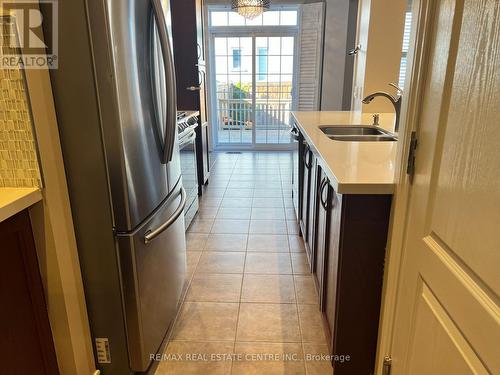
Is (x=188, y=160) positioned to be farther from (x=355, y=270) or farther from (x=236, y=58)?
(x=236, y=58)

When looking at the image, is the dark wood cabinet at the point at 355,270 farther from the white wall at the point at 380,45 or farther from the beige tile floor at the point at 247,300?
the white wall at the point at 380,45

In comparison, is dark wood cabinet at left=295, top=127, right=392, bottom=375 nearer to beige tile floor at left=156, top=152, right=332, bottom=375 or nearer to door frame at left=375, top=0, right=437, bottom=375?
door frame at left=375, top=0, right=437, bottom=375

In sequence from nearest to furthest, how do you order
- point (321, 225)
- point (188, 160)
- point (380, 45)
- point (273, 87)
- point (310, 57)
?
point (321, 225) < point (188, 160) < point (380, 45) < point (310, 57) < point (273, 87)

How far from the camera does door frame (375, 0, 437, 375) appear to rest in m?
0.91

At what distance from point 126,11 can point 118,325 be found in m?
1.17

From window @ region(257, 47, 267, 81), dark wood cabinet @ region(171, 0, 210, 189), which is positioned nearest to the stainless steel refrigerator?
dark wood cabinet @ region(171, 0, 210, 189)

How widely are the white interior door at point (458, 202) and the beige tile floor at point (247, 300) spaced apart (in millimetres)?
838

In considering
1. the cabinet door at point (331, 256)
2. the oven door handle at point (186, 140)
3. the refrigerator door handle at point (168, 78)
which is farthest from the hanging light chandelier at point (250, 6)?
the cabinet door at point (331, 256)

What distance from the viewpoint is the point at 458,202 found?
2.44 ft

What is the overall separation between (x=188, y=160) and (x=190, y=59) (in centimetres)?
137

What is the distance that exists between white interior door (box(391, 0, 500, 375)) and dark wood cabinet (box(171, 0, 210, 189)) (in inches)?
123

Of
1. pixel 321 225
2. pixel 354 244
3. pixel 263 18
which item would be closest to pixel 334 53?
pixel 263 18

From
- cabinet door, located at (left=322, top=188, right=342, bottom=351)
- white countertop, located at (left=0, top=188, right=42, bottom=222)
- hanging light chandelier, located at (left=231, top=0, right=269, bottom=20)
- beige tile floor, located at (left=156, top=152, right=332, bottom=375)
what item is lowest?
beige tile floor, located at (left=156, top=152, right=332, bottom=375)

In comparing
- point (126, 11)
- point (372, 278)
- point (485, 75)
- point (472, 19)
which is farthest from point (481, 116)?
point (126, 11)
